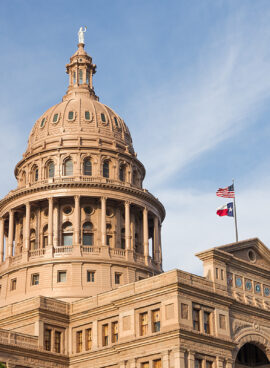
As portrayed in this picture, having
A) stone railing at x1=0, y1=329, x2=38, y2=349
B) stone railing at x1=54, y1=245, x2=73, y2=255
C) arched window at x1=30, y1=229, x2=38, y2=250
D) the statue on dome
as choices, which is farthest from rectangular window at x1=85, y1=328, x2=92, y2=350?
the statue on dome

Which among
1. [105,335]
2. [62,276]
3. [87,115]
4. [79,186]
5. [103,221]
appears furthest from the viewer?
[87,115]

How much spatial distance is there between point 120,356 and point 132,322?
3.28 metres

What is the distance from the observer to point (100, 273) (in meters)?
82.8

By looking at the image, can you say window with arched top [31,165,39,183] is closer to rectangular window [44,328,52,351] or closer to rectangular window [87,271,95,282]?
rectangular window [87,271,95,282]

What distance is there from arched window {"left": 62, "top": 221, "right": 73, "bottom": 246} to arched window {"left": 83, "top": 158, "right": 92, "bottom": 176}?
295 inches

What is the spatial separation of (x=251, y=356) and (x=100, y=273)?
19987 millimetres

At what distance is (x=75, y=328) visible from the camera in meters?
70.4

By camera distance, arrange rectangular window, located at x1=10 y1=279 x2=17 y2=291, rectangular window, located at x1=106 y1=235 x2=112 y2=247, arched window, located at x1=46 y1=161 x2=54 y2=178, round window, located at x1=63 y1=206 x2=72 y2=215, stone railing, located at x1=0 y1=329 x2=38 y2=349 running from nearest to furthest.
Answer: stone railing, located at x1=0 y1=329 x2=38 y2=349 → rectangular window, located at x1=10 y1=279 x2=17 y2=291 → rectangular window, located at x1=106 y1=235 x2=112 y2=247 → round window, located at x1=63 y1=206 x2=72 y2=215 → arched window, located at x1=46 y1=161 x2=54 y2=178

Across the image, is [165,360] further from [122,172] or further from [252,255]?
[122,172]

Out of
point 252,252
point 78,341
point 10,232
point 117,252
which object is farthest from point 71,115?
point 78,341

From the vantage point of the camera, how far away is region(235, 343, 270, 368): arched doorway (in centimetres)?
7375

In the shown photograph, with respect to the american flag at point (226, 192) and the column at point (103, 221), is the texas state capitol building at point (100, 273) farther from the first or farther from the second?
the american flag at point (226, 192)

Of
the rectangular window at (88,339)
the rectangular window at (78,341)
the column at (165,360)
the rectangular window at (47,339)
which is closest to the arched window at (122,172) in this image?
the rectangular window at (78,341)

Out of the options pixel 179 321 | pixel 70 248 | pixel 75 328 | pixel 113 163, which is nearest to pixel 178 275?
pixel 179 321
